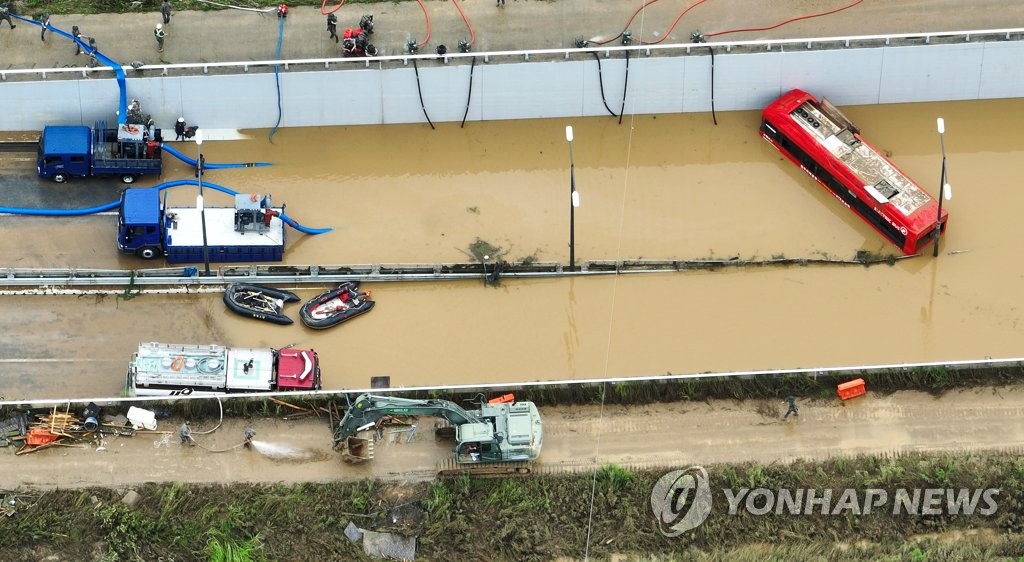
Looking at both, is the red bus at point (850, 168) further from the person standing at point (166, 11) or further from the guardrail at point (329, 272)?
the person standing at point (166, 11)

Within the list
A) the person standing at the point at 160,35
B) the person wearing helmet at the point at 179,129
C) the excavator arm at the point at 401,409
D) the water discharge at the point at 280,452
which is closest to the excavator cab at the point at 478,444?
the excavator arm at the point at 401,409

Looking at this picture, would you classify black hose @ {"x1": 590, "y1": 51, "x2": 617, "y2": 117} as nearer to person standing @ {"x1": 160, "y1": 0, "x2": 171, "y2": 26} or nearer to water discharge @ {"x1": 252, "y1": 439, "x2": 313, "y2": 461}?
person standing @ {"x1": 160, "y1": 0, "x2": 171, "y2": 26}

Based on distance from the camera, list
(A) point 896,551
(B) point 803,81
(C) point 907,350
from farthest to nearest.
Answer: (B) point 803,81 < (C) point 907,350 < (A) point 896,551

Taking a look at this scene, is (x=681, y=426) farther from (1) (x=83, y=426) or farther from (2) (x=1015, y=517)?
(1) (x=83, y=426)

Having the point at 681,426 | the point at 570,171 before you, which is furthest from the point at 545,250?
the point at 681,426

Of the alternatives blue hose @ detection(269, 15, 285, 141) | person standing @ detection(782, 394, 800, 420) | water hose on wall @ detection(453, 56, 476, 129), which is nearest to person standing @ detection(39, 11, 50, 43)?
blue hose @ detection(269, 15, 285, 141)

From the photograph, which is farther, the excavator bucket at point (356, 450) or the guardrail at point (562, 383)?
the guardrail at point (562, 383)
